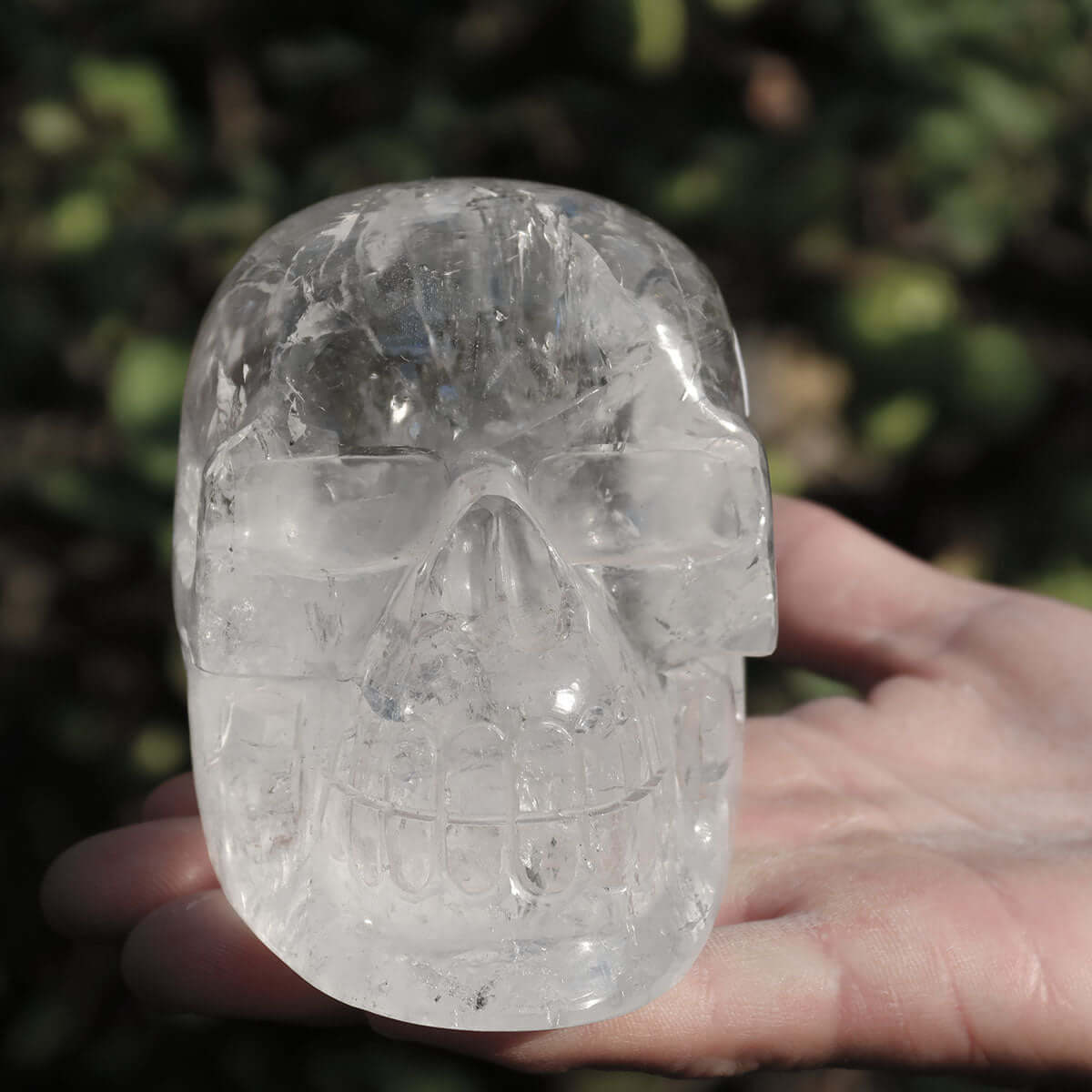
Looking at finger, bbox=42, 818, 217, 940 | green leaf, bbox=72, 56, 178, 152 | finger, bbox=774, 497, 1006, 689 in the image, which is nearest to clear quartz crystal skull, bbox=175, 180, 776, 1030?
finger, bbox=42, 818, 217, 940

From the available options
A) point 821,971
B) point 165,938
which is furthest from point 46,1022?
point 821,971

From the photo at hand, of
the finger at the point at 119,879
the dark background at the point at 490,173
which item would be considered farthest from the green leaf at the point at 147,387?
the finger at the point at 119,879

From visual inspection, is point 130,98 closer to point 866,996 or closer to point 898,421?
point 898,421

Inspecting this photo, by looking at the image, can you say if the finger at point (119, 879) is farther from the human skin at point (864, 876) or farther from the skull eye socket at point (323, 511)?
the skull eye socket at point (323, 511)

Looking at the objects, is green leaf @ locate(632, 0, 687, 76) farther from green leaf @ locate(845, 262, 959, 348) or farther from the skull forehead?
the skull forehead

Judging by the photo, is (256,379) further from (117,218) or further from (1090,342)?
(1090,342)

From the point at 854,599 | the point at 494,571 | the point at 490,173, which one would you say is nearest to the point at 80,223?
the point at 490,173

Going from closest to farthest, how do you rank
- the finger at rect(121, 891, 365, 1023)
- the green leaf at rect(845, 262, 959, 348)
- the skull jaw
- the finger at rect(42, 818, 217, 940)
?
the skull jaw → the finger at rect(121, 891, 365, 1023) → the finger at rect(42, 818, 217, 940) → the green leaf at rect(845, 262, 959, 348)
